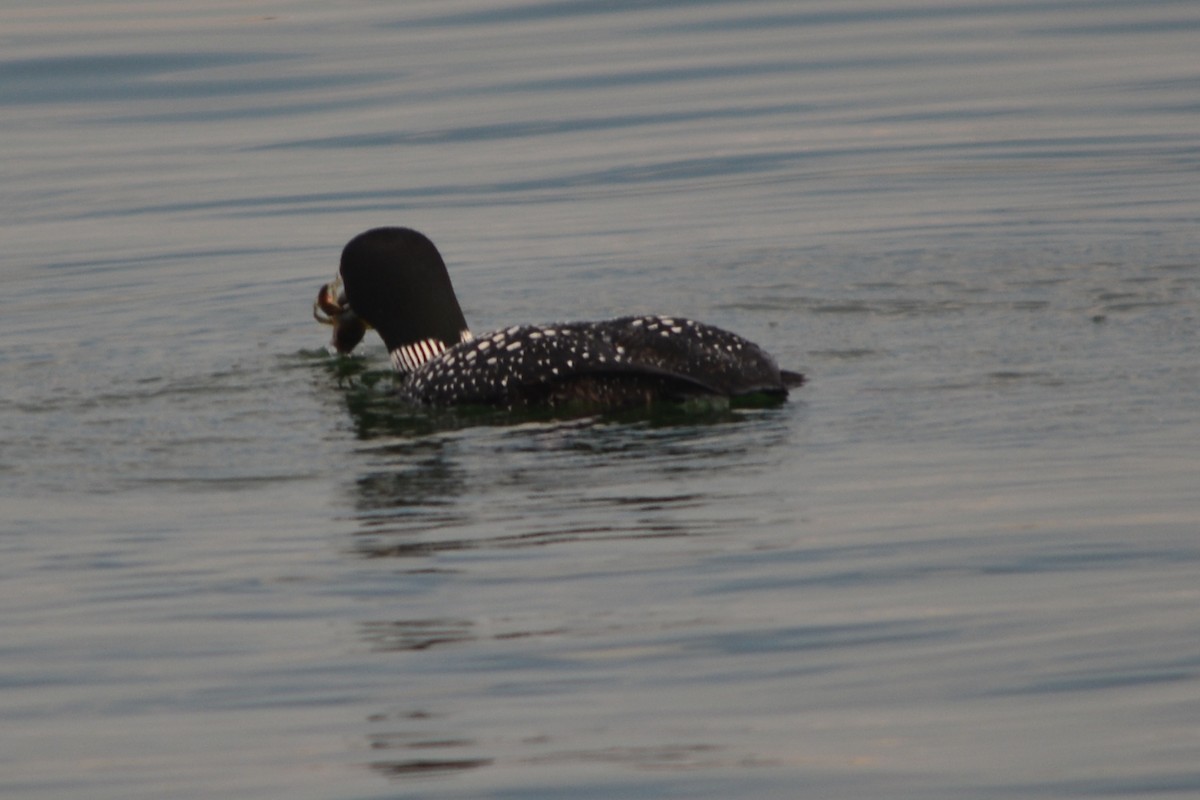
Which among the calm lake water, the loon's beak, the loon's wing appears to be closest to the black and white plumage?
the loon's wing

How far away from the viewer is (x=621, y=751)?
14.4ft

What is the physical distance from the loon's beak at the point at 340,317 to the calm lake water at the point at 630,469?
16 cm

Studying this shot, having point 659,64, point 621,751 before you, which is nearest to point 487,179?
point 659,64

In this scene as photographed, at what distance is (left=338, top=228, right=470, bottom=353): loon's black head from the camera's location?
29.9 ft

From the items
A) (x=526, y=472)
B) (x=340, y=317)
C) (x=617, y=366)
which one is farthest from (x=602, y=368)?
(x=340, y=317)

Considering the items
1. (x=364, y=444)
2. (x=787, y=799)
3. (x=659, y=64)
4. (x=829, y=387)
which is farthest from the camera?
(x=659, y=64)

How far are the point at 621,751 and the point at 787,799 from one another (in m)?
0.40

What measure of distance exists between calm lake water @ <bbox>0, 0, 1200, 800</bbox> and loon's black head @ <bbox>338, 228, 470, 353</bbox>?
0.30 metres

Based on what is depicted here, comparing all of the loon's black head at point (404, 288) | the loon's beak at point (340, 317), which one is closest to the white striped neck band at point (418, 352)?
the loon's black head at point (404, 288)

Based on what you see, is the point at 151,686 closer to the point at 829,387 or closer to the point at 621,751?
the point at 621,751

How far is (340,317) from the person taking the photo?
9.64 metres

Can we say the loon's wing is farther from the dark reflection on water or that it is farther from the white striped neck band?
the white striped neck band

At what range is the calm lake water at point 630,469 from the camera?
4.51m

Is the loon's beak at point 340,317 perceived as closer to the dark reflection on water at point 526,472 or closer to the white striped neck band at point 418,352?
the white striped neck band at point 418,352
